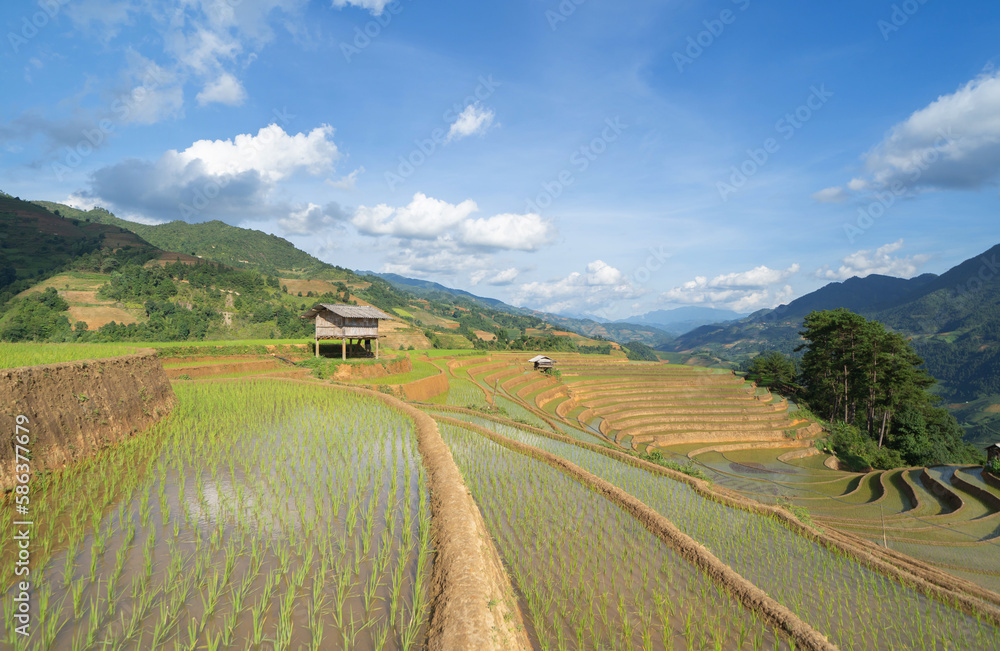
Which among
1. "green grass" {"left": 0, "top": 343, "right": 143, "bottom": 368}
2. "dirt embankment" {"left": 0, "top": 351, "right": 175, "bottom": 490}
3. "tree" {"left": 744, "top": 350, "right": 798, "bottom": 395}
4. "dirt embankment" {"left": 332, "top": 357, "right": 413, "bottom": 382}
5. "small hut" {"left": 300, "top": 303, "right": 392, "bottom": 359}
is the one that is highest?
"small hut" {"left": 300, "top": 303, "right": 392, "bottom": 359}

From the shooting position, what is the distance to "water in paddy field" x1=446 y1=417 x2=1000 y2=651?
14.2 ft

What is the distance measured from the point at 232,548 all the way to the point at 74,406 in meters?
4.89

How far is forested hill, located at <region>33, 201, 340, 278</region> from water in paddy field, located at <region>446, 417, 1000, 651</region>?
315ft

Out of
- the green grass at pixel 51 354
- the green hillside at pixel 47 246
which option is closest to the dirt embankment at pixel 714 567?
the green grass at pixel 51 354

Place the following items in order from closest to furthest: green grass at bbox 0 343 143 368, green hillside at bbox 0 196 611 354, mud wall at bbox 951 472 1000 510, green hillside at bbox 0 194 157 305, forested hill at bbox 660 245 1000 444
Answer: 1. green grass at bbox 0 343 143 368
2. mud wall at bbox 951 472 1000 510
3. green hillside at bbox 0 196 611 354
4. green hillside at bbox 0 194 157 305
5. forested hill at bbox 660 245 1000 444

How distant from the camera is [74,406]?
6.23 meters

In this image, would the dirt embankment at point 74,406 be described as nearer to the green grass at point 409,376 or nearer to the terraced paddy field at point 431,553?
the terraced paddy field at point 431,553

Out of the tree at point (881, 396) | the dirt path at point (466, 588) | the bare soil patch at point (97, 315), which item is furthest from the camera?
the bare soil patch at point (97, 315)

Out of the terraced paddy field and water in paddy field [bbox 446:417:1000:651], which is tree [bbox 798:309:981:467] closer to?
the terraced paddy field

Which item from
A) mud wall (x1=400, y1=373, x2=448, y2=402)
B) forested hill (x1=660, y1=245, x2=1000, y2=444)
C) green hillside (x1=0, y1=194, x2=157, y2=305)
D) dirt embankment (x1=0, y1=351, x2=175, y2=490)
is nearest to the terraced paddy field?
dirt embankment (x1=0, y1=351, x2=175, y2=490)

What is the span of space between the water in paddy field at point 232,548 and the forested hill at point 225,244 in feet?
300

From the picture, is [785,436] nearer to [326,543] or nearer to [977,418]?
[326,543]

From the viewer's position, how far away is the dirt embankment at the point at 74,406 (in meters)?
5.27

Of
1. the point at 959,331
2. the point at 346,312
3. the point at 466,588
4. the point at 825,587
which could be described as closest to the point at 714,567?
the point at 825,587
